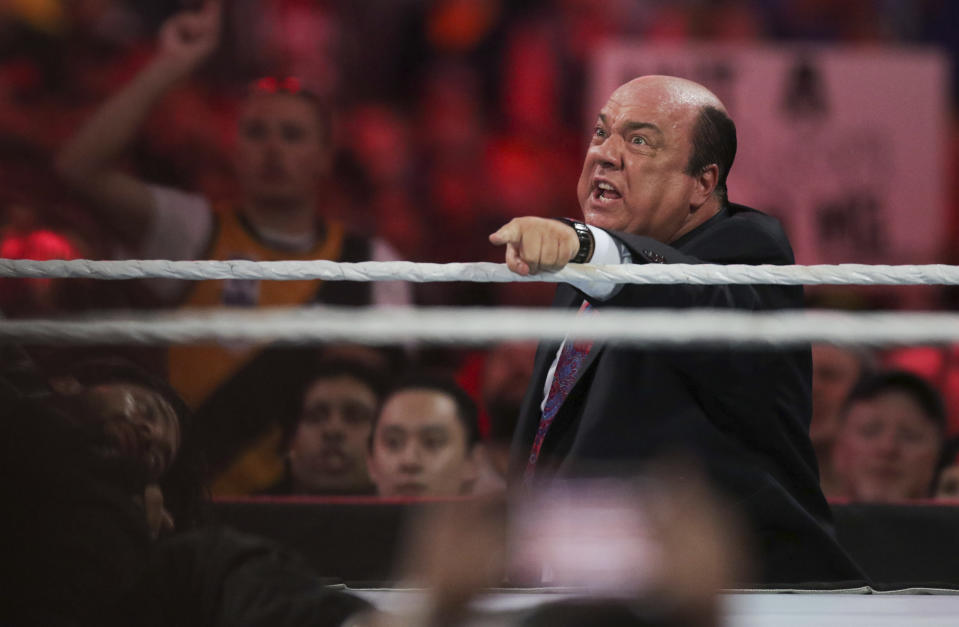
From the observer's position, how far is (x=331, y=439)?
1951 mm

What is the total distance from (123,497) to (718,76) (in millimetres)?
1998

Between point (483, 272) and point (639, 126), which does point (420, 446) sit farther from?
point (483, 272)

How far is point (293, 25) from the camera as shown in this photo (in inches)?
105

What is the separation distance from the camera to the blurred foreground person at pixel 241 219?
1.94 meters

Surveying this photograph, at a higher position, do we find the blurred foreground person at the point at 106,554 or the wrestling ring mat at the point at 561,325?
the wrestling ring mat at the point at 561,325

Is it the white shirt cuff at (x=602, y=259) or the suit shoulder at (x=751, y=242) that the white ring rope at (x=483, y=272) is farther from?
the suit shoulder at (x=751, y=242)

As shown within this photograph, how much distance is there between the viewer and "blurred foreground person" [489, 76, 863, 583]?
1.12m

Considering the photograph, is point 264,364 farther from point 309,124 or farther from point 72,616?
point 72,616

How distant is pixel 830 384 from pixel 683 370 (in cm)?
119

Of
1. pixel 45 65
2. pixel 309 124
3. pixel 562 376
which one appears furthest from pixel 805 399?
pixel 45 65

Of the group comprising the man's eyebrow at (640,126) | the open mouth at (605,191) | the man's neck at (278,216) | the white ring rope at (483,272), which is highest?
the man's neck at (278,216)

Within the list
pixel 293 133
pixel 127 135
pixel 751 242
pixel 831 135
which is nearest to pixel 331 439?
pixel 293 133

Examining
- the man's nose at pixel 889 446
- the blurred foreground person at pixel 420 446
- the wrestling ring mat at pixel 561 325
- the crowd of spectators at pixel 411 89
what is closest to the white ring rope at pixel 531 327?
the wrestling ring mat at pixel 561 325

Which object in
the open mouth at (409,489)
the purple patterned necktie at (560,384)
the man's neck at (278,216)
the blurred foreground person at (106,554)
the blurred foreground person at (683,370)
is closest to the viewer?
the blurred foreground person at (106,554)
